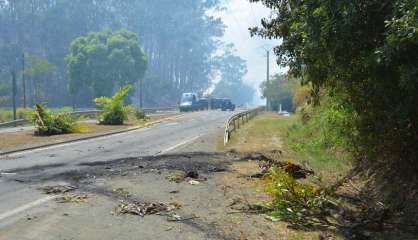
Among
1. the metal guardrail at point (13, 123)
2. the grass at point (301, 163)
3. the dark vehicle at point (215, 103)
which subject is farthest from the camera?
the dark vehicle at point (215, 103)

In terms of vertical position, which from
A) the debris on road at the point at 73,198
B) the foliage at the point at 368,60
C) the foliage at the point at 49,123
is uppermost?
the foliage at the point at 368,60

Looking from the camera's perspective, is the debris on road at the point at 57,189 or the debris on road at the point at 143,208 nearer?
the debris on road at the point at 143,208

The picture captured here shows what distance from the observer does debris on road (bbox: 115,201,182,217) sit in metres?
8.37

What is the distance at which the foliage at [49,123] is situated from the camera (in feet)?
87.8

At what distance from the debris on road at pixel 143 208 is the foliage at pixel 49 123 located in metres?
19.0

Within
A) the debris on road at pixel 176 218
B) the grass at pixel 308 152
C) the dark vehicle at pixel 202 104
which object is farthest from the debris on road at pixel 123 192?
the dark vehicle at pixel 202 104

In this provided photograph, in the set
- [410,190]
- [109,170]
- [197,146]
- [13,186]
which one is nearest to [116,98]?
[197,146]

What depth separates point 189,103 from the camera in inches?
2530

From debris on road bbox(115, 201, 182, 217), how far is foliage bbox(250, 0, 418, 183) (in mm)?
3817

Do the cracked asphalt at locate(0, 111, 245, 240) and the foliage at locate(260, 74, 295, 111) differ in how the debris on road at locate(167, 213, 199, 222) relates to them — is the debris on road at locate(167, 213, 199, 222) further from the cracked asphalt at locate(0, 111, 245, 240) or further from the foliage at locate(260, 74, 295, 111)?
the foliage at locate(260, 74, 295, 111)

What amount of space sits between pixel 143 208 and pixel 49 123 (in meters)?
19.8

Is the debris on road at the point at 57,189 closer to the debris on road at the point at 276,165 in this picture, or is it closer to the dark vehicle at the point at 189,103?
the debris on road at the point at 276,165

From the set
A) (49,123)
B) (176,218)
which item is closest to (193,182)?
(176,218)

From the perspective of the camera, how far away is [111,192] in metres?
10.1
